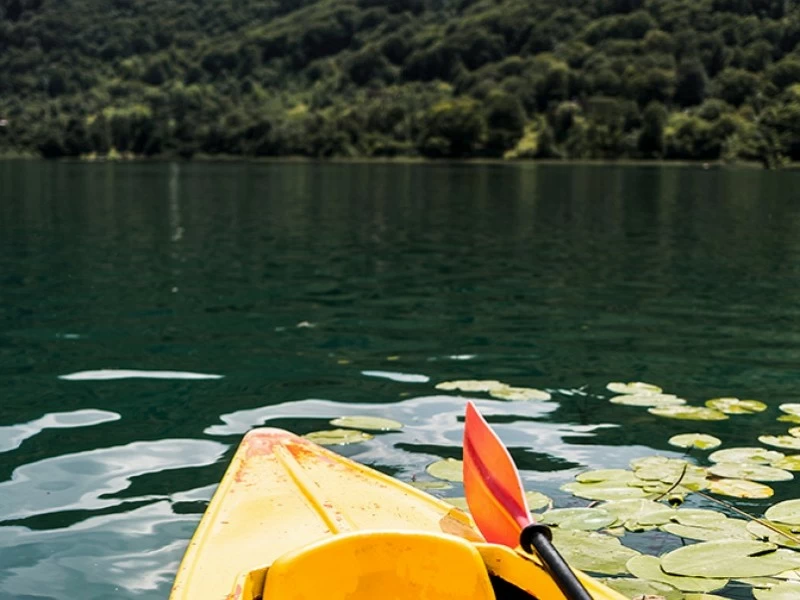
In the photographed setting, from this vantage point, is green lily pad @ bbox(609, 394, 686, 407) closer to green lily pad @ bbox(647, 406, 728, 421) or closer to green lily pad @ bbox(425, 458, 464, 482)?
green lily pad @ bbox(647, 406, 728, 421)

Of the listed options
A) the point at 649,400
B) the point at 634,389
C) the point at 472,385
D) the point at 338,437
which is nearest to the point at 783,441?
the point at 649,400

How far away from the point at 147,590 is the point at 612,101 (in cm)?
15112

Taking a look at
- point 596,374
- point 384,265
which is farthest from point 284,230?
point 596,374

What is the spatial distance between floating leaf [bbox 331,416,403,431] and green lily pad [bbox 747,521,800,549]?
3.16m

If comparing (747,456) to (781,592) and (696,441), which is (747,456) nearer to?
(696,441)

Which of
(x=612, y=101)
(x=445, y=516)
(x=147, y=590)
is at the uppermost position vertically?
(x=612, y=101)

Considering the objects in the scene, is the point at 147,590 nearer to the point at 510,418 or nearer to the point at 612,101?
the point at 510,418

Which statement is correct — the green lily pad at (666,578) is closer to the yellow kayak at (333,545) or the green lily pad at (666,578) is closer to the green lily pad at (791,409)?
the yellow kayak at (333,545)

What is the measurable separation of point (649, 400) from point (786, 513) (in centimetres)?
291

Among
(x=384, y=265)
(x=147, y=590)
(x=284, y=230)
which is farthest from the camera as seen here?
(x=284, y=230)

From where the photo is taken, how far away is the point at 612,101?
148500mm

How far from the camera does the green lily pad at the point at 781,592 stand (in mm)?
4363

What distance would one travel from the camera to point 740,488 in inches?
237

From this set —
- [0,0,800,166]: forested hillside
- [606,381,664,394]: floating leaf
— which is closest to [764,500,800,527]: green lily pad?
[606,381,664,394]: floating leaf
